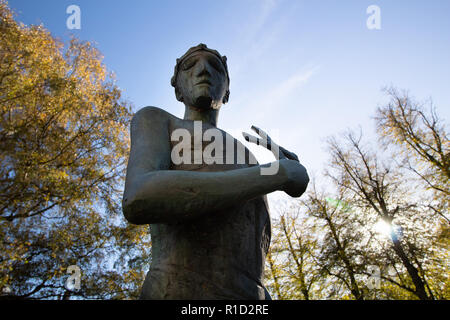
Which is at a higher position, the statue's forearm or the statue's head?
the statue's head

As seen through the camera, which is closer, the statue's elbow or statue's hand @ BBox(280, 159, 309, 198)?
the statue's elbow

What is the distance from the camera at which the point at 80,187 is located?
9844mm

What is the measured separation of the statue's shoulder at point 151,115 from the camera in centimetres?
212

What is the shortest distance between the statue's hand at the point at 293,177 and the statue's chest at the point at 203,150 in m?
0.44

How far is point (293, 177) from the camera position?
1777mm

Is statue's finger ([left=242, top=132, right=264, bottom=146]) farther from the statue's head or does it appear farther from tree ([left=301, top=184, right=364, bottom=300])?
tree ([left=301, top=184, right=364, bottom=300])

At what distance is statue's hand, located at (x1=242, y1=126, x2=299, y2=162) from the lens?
2.26 meters

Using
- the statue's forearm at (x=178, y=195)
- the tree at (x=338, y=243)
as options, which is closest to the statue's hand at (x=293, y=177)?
the statue's forearm at (x=178, y=195)

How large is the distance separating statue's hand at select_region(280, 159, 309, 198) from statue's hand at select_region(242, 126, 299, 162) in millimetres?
409

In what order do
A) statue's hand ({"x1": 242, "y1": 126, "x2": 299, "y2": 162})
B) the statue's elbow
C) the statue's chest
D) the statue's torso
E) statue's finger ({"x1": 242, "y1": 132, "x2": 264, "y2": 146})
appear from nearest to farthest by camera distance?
the statue's elbow, the statue's torso, the statue's chest, statue's hand ({"x1": 242, "y1": 126, "x2": 299, "y2": 162}), statue's finger ({"x1": 242, "y1": 132, "x2": 264, "y2": 146})

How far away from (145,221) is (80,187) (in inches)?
370

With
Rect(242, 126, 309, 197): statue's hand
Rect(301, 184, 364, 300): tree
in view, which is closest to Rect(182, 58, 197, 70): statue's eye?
Rect(242, 126, 309, 197): statue's hand

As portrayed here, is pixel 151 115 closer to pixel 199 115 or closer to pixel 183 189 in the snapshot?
pixel 199 115

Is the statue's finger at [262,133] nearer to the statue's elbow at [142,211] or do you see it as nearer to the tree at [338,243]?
the statue's elbow at [142,211]
